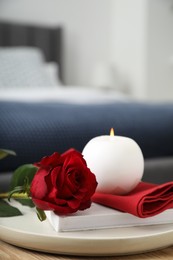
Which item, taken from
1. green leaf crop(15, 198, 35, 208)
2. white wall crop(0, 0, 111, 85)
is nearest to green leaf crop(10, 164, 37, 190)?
green leaf crop(15, 198, 35, 208)

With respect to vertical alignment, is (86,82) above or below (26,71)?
below

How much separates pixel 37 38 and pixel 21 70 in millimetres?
813

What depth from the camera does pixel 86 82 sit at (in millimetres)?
4508

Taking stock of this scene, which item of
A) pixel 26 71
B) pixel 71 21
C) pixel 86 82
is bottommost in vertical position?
pixel 86 82

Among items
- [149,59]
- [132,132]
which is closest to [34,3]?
[149,59]

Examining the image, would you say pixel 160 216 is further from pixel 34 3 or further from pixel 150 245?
pixel 34 3

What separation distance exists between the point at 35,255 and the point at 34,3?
3.53 meters

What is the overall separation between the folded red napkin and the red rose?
8cm

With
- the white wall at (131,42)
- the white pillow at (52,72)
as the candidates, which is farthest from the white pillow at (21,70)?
the white wall at (131,42)

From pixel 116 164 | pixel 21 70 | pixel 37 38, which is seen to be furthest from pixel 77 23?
pixel 116 164

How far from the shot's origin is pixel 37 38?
3.99 m

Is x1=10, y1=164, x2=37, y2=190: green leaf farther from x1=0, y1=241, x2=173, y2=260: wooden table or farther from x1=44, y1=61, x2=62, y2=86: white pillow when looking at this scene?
x1=44, y1=61, x2=62, y2=86: white pillow

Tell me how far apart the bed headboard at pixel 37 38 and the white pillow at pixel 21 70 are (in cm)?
41

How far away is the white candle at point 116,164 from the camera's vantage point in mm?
841
